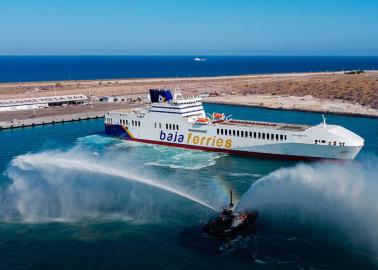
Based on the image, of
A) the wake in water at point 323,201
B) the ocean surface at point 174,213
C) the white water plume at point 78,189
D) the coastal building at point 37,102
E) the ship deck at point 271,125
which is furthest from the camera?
the coastal building at point 37,102

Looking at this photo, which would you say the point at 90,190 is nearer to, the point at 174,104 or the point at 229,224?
the point at 229,224

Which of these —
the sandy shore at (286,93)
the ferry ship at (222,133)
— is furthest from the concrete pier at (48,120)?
the sandy shore at (286,93)

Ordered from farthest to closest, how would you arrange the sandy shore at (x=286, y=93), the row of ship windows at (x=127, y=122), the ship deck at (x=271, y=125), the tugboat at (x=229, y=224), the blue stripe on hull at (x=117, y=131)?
the sandy shore at (x=286, y=93)
the blue stripe on hull at (x=117, y=131)
the row of ship windows at (x=127, y=122)
the ship deck at (x=271, y=125)
the tugboat at (x=229, y=224)

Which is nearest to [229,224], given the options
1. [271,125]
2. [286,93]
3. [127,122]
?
[271,125]

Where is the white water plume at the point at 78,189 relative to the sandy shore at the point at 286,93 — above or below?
below

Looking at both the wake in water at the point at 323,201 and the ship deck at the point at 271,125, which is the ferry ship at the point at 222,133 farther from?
the wake in water at the point at 323,201

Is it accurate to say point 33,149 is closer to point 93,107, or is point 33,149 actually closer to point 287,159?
point 287,159

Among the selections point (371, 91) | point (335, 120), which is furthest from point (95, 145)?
point (371, 91)

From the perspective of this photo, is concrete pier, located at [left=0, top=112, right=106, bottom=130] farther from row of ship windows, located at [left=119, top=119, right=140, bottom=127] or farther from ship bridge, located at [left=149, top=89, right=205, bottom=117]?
ship bridge, located at [left=149, top=89, right=205, bottom=117]
